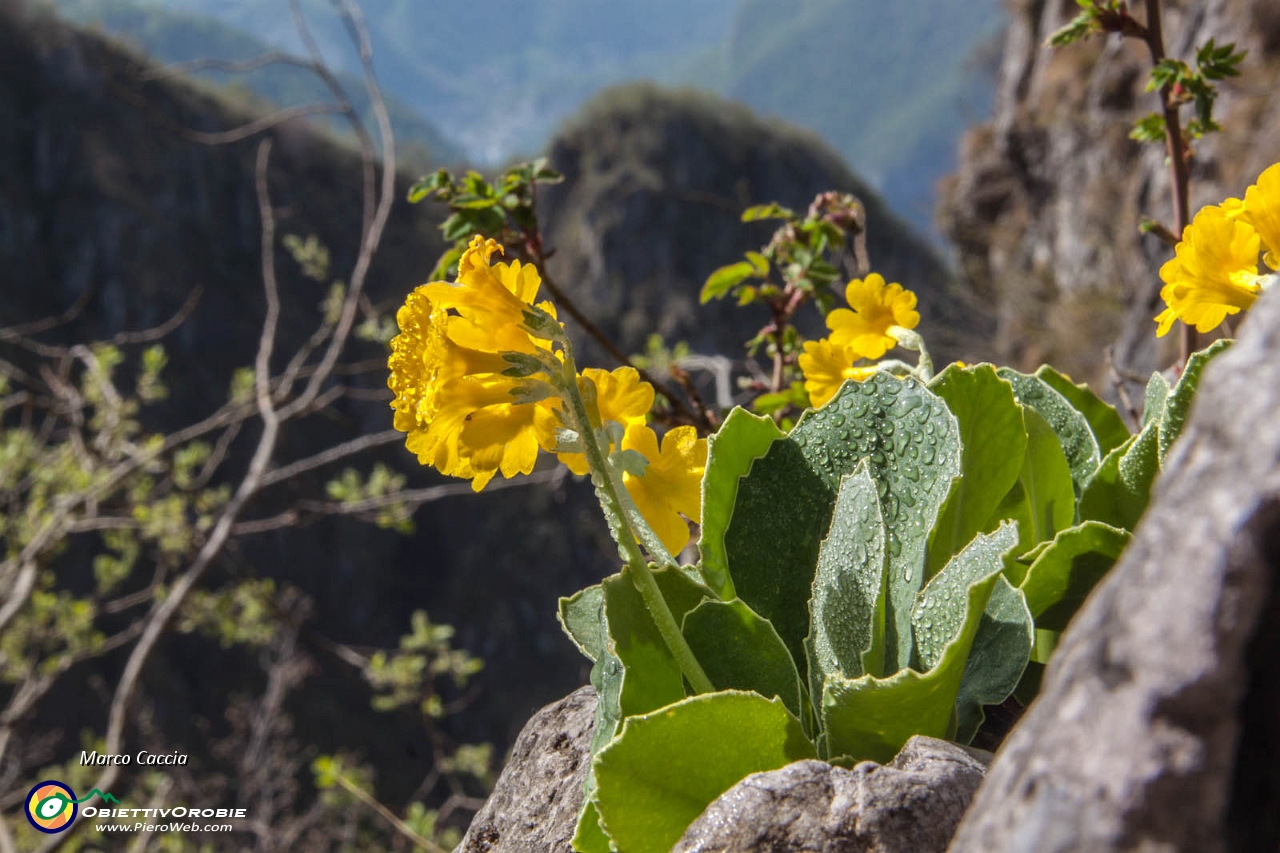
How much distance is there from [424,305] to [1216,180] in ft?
19.2

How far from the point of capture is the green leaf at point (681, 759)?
551 millimetres

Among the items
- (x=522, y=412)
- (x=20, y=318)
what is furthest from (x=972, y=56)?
(x=20, y=318)

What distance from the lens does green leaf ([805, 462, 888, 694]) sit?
671mm

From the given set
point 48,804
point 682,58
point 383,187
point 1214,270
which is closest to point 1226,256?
point 1214,270

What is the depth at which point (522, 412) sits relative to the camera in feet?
2.21

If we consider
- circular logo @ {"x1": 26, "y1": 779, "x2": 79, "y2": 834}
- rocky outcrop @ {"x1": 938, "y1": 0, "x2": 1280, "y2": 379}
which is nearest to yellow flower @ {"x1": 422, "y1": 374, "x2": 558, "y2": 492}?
circular logo @ {"x1": 26, "y1": 779, "x2": 79, "y2": 834}

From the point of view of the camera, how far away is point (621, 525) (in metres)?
0.61

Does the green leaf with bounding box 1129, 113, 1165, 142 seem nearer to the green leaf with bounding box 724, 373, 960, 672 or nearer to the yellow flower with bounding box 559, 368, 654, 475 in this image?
the green leaf with bounding box 724, 373, 960, 672

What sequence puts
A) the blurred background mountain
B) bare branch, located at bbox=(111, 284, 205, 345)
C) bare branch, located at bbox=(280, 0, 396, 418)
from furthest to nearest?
the blurred background mountain
bare branch, located at bbox=(111, 284, 205, 345)
bare branch, located at bbox=(280, 0, 396, 418)

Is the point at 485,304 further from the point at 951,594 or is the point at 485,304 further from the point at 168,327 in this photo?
the point at 168,327

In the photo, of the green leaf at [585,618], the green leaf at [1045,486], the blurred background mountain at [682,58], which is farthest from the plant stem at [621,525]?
the blurred background mountain at [682,58]

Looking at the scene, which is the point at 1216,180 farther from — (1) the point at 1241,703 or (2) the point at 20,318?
(2) the point at 20,318

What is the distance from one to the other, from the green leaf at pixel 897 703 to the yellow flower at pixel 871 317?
0.40 meters

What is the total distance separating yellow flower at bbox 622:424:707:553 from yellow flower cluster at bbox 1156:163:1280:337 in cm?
41
